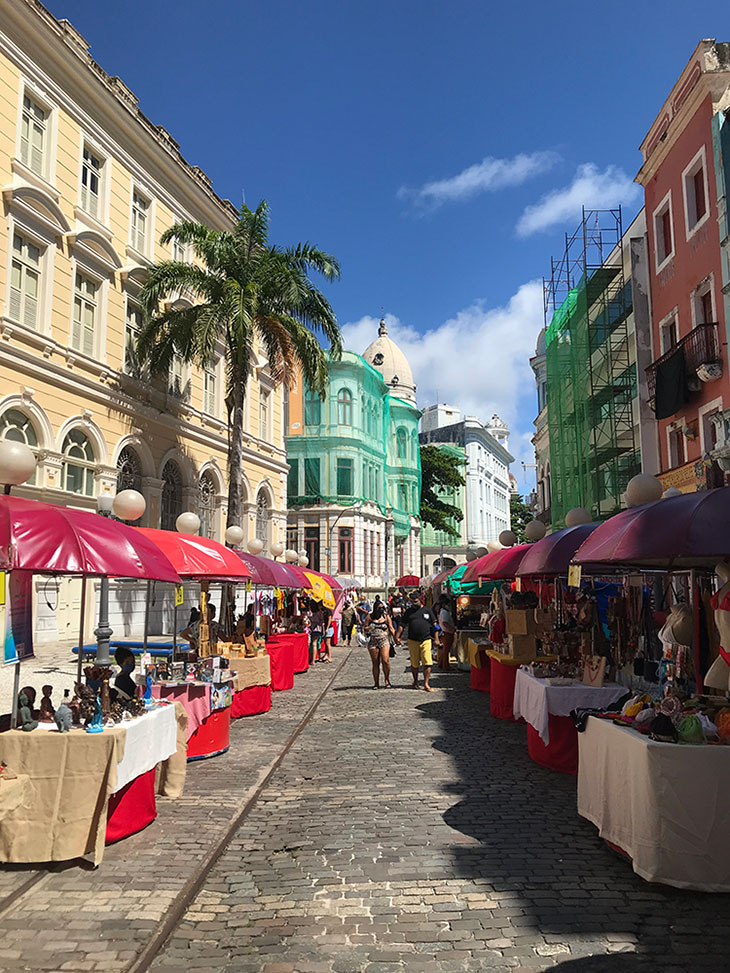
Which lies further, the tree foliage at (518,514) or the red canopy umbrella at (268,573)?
the tree foliage at (518,514)

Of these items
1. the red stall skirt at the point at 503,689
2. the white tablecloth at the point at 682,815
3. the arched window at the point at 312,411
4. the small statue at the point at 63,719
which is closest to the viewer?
the white tablecloth at the point at 682,815

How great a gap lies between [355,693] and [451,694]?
6.18 ft

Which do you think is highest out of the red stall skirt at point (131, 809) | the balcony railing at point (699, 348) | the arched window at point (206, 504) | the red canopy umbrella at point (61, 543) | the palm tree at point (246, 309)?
the palm tree at point (246, 309)

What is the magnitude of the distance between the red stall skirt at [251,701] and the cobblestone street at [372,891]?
10.7 ft

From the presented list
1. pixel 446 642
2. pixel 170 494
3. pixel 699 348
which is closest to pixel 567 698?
pixel 699 348

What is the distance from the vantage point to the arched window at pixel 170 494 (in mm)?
23719

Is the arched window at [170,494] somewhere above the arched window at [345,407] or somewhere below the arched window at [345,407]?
below

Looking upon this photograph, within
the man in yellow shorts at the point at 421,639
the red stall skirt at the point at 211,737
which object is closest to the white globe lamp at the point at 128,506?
the red stall skirt at the point at 211,737

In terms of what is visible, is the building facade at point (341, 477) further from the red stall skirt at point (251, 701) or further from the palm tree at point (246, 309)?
the red stall skirt at point (251, 701)

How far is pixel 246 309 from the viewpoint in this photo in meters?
19.5

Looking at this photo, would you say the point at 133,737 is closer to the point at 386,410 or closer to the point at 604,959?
the point at 604,959

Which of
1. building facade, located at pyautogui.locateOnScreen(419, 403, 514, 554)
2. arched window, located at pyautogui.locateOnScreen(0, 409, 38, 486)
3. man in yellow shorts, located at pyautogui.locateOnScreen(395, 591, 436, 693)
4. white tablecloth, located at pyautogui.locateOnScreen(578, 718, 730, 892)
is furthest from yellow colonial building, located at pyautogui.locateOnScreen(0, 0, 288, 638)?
building facade, located at pyautogui.locateOnScreen(419, 403, 514, 554)

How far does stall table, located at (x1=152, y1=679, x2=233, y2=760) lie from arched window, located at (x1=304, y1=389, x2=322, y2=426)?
40.5 m

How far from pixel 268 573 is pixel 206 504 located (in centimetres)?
1237
